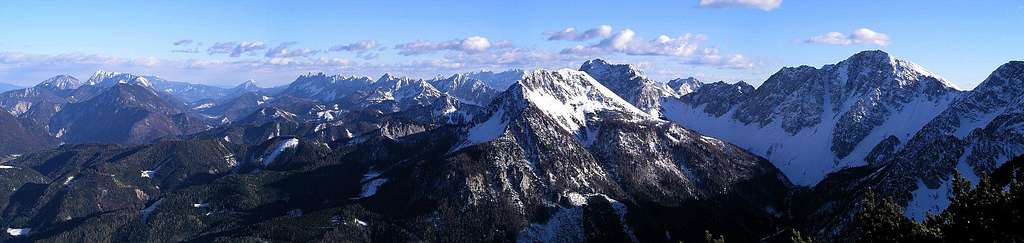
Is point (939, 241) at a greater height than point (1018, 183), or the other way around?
point (1018, 183)

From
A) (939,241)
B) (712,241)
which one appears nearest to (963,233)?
(939,241)

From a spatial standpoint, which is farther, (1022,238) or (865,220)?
(865,220)

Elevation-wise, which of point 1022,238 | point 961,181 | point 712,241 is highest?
point 961,181

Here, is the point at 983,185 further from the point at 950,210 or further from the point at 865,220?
the point at 865,220

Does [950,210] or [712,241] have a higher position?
[950,210]

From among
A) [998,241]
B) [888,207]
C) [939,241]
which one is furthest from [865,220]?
[998,241]

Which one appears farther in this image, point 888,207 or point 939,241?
point 888,207

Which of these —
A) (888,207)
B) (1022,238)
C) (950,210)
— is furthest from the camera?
(888,207)

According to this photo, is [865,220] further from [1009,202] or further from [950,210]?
[1009,202]

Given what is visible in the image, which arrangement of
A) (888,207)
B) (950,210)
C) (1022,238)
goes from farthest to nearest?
(888,207) → (950,210) → (1022,238)
